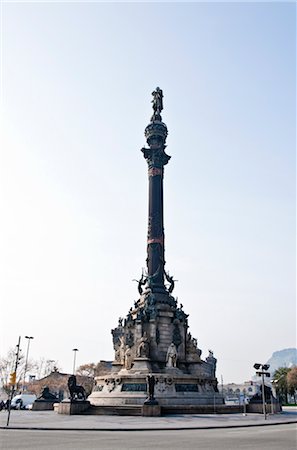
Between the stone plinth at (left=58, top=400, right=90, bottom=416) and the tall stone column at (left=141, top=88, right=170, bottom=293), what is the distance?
15.6 metres

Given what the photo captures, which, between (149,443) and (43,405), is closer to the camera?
(149,443)

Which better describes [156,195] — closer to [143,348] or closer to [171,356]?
[143,348]

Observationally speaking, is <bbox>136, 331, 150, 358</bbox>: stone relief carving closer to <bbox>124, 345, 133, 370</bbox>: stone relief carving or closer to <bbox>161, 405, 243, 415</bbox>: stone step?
<bbox>124, 345, 133, 370</bbox>: stone relief carving

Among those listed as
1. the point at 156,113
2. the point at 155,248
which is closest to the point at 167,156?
the point at 156,113

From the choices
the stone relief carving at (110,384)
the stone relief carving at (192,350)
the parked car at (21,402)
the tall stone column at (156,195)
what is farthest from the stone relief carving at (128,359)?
the parked car at (21,402)

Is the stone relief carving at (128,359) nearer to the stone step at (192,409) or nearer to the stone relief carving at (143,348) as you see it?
the stone relief carving at (143,348)

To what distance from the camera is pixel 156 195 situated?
5144 cm

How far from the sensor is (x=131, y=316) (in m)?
45.3

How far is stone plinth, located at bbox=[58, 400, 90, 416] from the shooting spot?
3244 centimetres

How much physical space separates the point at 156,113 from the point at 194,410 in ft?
123

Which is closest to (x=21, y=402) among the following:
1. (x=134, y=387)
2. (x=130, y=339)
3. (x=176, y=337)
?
(x=130, y=339)

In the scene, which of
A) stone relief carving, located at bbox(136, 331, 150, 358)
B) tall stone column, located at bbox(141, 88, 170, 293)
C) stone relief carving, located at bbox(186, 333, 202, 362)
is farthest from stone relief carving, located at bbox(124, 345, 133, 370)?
tall stone column, located at bbox(141, 88, 170, 293)

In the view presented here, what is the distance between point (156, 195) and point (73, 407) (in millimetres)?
26546

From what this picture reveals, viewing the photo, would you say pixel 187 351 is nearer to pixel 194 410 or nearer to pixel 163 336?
pixel 163 336
